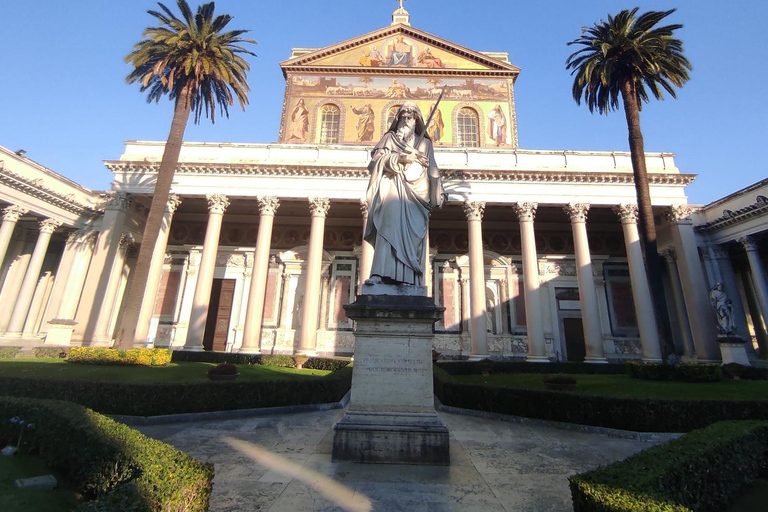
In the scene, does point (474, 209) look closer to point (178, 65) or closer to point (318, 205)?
point (318, 205)

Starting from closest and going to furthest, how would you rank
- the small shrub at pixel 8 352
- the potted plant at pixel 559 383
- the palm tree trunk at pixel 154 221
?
the potted plant at pixel 559 383
the palm tree trunk at pixel 154 221
the small shrub at pixel 8 352

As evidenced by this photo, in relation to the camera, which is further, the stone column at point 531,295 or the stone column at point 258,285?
the stone column at point 258,285

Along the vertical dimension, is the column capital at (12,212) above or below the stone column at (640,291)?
above

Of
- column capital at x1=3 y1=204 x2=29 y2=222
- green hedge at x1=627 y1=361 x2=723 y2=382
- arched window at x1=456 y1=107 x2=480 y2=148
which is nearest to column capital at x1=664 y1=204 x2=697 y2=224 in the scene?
green hedge at x1=627 y1=361 x2=723 y2=382

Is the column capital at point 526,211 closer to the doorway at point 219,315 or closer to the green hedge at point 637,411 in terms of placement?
the green hedge at point 637,411

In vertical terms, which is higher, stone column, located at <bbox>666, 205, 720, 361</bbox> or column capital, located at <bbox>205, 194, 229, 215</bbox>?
column capital, located at <bbox>205, 194, 229, 215</bbox>

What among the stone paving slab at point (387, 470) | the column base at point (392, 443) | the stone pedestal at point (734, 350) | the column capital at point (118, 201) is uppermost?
the column capital at point (118, 201)

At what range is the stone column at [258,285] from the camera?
21.2 meters

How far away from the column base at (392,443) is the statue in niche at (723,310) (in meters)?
22.5

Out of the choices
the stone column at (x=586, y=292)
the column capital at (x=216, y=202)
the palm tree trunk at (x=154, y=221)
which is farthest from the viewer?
the column capital at (x=216, y=202)

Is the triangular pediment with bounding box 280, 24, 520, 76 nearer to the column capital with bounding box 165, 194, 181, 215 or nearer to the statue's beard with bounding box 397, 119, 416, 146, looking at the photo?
the column capital with bounding box 165, 194, 181, 215

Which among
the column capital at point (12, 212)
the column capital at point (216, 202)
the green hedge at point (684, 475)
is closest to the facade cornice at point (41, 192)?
the column capital at point (12, 212)

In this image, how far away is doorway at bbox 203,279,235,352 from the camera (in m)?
26.1

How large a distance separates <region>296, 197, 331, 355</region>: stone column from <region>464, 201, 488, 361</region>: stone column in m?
8.80
